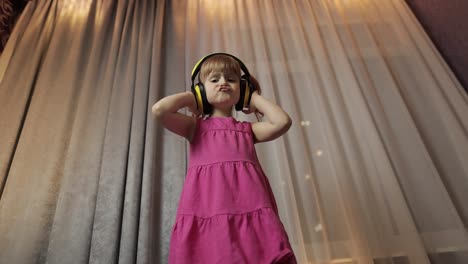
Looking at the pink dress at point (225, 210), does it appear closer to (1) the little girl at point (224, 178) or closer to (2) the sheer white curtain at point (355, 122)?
(1) the little girl at point (224, 178)

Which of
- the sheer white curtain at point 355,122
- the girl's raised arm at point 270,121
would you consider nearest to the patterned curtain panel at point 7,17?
the sheer white curtain at point 355,122

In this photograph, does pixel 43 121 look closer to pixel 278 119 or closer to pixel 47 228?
pixel 47 228

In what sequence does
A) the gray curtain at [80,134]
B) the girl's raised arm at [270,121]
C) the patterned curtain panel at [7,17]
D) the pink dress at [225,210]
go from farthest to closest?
the patterned curtain panel at [7,17] < the gray curtain at [80,134] < the girl's raised arm at [270,121] < the pink dress at [225,210]

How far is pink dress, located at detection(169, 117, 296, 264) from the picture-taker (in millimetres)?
462

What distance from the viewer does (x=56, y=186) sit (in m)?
0.93

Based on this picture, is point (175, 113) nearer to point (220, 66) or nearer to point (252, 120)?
point (220, 66)

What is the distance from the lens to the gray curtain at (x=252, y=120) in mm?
859

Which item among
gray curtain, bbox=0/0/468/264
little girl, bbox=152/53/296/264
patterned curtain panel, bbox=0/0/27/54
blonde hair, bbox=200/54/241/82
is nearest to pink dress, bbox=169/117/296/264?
little girl, bbox=152/53/296/264

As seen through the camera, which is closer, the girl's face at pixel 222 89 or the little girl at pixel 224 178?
the little girl at pixel 224 178

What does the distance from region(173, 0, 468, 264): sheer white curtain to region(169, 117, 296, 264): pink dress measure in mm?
417

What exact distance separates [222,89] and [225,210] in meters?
0.28

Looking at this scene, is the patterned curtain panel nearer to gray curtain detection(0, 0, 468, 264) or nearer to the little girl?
gray curtain detection(0, 0, 468, 264)

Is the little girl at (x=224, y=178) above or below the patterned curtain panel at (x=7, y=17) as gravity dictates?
below

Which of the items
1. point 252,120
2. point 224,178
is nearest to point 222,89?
point 224,178
